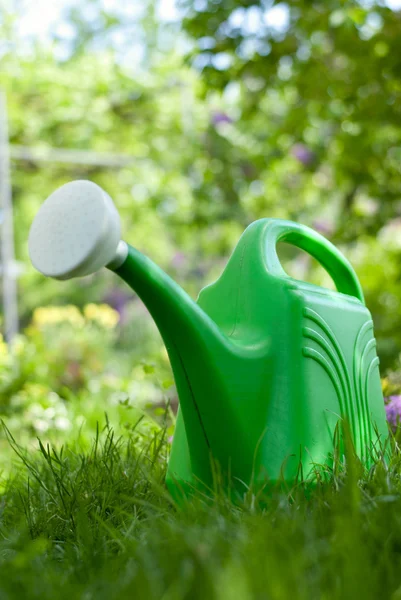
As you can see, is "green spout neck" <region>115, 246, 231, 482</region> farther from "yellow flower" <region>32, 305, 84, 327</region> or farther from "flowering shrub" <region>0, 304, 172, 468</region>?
"yellow flower" <region>32, 305, 84, 327</region>

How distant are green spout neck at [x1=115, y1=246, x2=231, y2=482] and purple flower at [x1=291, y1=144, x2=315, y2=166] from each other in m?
2.95

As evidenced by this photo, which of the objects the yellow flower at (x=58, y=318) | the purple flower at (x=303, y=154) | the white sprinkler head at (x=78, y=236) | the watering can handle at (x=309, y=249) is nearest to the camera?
the white sprinkler head at (x=78, y=236)

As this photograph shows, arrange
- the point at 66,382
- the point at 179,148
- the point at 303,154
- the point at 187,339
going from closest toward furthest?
the point at 187,339
the point at 303,154
the point at 66,382
the point at 179,148

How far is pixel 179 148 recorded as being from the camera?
26.8 feet

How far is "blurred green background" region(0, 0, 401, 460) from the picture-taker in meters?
2.61

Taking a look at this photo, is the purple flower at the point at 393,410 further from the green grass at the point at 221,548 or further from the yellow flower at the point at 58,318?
the yellow flower at the point at 58,318

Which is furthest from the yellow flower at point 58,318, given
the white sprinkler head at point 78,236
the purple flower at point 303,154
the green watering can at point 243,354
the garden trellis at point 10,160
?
the white sprinkler head at point 78,236

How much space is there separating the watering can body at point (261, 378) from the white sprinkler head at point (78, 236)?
0.28 feet

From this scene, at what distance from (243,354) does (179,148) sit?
753cm

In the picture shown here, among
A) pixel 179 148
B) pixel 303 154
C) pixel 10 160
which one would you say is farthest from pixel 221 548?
pixel 10 160

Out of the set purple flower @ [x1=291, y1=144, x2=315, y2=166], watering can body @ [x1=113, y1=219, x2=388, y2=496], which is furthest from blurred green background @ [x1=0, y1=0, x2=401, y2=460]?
watering can body @ [x1=113, y1=219, x2=388, y2=496]

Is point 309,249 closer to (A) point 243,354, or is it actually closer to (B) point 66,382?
(A) point 243,354

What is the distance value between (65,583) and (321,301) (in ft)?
1.92

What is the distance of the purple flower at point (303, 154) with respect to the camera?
3.78m
